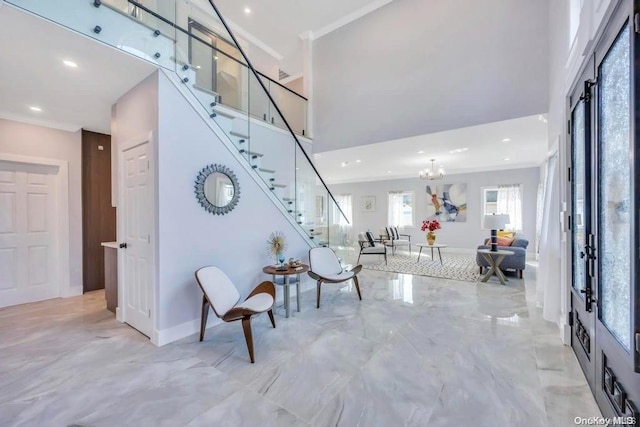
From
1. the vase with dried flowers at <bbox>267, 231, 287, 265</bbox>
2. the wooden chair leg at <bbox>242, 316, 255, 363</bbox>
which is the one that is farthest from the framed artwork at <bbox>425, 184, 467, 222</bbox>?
the wooden chair leg at <bbox>242, 316, 255, 363</bbox>

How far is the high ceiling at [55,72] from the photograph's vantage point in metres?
2.16

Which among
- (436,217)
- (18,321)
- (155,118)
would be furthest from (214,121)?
(436,217)

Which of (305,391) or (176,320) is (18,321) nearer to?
(176,320)

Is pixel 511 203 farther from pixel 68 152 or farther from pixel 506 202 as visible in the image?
pixel 68 152

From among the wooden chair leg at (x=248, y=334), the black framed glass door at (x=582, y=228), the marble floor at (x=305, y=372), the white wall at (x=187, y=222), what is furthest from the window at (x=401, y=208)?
the wooden chair leg at (x=248, y=334)

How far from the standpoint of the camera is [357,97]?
18.0 ft

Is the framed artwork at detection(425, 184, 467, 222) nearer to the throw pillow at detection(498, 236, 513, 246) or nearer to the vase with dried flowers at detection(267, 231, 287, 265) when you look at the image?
the throw pillow at detection(498, 236, 513, 246)

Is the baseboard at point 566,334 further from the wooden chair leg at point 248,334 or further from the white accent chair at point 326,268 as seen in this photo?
the wooden chair leg at point 248,334

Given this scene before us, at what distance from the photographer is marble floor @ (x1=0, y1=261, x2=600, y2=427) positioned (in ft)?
5.78

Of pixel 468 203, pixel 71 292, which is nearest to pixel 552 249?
pixel 468 203

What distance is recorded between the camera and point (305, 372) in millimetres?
2230

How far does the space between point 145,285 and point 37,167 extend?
304 centimetres

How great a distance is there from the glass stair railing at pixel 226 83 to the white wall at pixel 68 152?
255 centimetres

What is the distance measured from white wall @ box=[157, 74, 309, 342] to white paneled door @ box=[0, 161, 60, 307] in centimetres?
292
